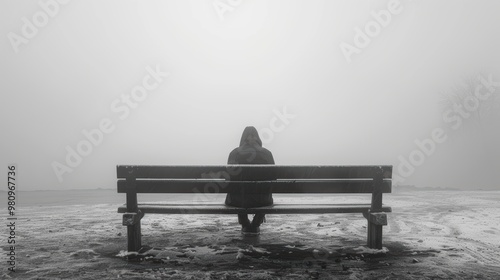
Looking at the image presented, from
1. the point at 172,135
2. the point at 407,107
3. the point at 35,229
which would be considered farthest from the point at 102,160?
the point at 35,229

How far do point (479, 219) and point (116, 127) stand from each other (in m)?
128

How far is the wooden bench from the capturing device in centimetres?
485

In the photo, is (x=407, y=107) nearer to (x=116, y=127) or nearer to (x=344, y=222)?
(x=116, y=127)

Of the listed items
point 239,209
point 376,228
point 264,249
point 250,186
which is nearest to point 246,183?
point 250,186

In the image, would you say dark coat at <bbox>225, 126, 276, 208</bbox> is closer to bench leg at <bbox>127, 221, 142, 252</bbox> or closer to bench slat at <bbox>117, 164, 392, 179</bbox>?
bench slat at <bbox>117, 164, 392, 179</bbox>

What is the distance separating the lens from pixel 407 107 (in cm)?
10275

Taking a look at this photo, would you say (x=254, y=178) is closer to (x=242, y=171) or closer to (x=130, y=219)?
(x=242, y=171)

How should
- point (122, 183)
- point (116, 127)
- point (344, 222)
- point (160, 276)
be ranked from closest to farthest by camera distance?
point (160, 276) → point (122, 183) → point (344, 222) → point (116, 127)

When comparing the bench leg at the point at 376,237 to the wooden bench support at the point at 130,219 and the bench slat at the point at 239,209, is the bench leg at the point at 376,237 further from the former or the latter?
the wooden bench support at the point at 130,219

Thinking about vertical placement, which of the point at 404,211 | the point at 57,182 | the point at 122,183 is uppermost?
the point at 122,183

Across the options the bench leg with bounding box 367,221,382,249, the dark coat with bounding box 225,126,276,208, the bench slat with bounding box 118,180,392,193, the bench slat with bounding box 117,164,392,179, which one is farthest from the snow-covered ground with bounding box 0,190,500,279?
the bench slat with bounding box 117,164,392,179

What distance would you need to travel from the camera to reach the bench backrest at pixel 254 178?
4844 millimetres

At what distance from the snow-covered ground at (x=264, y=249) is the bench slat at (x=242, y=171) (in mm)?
972

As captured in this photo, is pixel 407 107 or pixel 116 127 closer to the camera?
pixel 407 107
